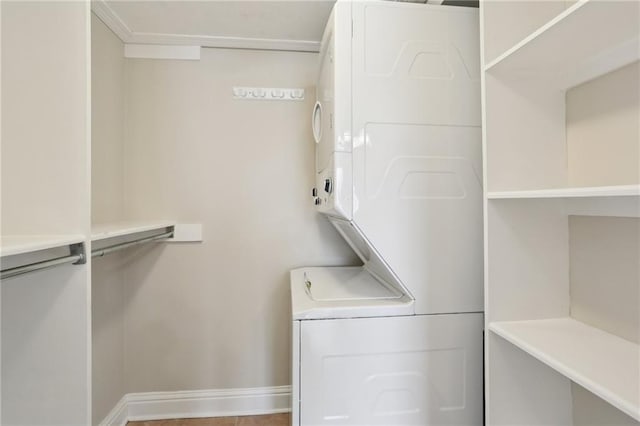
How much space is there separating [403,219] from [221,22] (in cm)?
157

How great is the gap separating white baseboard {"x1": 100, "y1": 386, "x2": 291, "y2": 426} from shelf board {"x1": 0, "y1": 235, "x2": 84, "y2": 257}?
5.05ft

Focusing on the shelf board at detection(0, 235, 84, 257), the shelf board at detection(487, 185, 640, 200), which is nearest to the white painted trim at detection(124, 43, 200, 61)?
the shelf board at detection(0, 235, 84, 257)

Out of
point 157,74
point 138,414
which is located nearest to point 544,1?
point 157,74

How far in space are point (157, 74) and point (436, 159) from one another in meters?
1.83

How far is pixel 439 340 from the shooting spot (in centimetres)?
129

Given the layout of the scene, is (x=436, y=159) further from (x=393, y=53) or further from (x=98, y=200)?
(x=98, y=200)

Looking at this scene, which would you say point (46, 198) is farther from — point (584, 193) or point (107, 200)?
point (584, 193)

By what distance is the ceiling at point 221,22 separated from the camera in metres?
1.67

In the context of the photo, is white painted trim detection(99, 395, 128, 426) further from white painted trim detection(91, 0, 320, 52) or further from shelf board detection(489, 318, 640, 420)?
white painted trim detection(91, 0, 320, 52)

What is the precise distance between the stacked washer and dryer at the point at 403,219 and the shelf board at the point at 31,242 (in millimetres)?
782

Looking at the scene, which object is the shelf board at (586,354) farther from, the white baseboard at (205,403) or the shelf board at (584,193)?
the white baseboard at (205,403)

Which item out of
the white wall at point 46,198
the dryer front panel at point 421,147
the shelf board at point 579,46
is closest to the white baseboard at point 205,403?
the white wall at point 46,198

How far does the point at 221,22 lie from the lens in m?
1.83

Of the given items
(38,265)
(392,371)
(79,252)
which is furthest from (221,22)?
(392,371)
